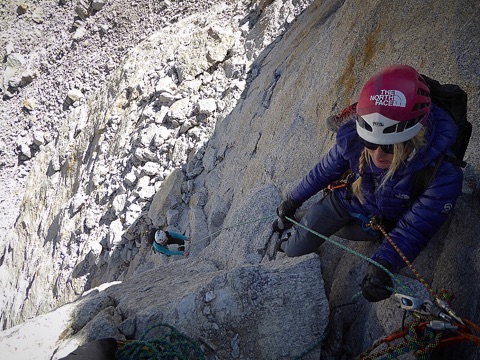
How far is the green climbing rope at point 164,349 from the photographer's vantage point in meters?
2.81

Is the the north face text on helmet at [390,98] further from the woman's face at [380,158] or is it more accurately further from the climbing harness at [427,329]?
the climbing harness at [427,329]

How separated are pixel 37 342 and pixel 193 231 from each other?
366 cm

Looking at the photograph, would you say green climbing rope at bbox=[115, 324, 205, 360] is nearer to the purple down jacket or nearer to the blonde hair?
the purple down jacket

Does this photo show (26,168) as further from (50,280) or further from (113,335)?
(113,335)

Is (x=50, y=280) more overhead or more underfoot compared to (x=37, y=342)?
more underfoot

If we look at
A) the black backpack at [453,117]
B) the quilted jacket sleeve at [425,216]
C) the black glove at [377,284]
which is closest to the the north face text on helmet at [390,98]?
the black backpack at [453,117]

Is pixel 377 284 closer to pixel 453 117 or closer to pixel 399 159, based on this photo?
pixel 399 159

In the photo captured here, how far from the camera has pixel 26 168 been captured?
14383 mm

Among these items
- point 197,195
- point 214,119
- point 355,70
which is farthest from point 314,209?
point 214,119

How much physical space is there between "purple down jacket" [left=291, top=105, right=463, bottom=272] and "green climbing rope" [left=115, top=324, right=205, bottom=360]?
5.26 ft

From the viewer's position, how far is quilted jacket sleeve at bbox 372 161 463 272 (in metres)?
2.55

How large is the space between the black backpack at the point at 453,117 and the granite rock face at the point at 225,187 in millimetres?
500

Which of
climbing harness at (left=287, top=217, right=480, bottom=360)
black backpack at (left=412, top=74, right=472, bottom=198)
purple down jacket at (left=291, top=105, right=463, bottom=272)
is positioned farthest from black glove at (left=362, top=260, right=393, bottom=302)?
black backpack at (left=412, top=74, right=472, bottom=198)

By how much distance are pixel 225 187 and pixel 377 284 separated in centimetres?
460
